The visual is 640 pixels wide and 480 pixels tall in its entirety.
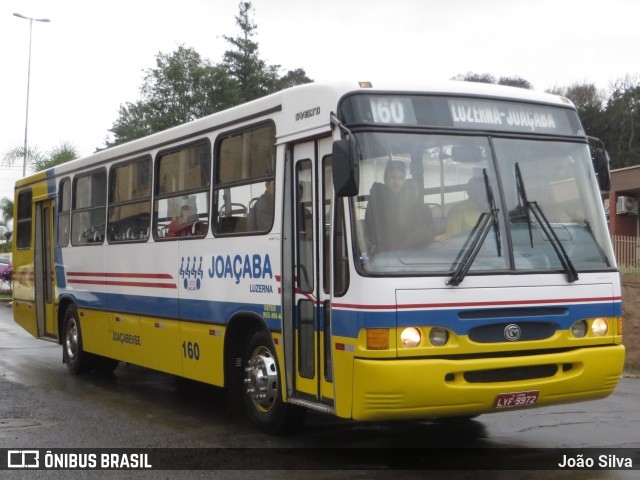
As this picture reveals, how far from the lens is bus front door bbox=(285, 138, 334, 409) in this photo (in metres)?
7.66

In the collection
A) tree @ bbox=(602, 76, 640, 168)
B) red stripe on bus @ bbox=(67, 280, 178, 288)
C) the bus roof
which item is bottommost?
red stripe on bus @ bbox=(67, 280, 178, 288)

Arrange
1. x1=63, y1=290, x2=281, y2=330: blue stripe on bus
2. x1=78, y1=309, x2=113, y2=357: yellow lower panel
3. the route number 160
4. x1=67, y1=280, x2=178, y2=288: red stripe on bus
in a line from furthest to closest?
x1=78, y1=309, x2=113, y2=357: yellow lower panel
x1=67, y1=280, x2=178, y2=288: red stripe on bus
x1=63, y1=290, x2=281, y2=330: blue stripe on bus
the route number 160

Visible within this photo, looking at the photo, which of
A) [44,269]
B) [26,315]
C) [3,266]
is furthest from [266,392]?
[3,266]

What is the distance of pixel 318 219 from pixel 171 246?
3.16m

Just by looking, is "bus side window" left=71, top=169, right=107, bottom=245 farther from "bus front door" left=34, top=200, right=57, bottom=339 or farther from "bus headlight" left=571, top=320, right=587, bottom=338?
"bus headlight" left=571, top=320, right=587, bottom=338

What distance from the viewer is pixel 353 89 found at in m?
7.41

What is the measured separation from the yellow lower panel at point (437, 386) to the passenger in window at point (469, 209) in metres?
1.04

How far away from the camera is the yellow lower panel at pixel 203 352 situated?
30.5 ft

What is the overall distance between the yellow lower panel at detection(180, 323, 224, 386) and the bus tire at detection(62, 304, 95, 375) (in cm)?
358

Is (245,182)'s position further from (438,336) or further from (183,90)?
(183,90)

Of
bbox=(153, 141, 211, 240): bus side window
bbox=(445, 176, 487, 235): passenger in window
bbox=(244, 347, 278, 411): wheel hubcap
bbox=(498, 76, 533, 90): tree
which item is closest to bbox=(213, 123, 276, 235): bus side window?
bbox=(153, 141, 211, 240): bus side window

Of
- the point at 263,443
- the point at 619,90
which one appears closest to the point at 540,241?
the point at 263,443

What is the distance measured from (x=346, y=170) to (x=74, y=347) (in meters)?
7.79

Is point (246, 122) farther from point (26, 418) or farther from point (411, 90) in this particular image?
point (26, 418)
